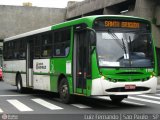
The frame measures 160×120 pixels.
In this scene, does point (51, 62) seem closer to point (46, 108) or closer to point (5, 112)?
point (46, 108)

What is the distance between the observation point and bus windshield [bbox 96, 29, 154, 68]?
1388cm

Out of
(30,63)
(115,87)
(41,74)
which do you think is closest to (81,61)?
(115,87)

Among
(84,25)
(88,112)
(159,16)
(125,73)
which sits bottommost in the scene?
(88,112)

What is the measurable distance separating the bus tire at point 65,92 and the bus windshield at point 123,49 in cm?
243

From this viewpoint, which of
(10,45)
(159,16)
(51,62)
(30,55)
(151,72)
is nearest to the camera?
(151,72)

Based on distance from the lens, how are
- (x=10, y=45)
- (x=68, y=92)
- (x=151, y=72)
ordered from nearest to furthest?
1. (x=151, y=72)
2. (x=68, y=92)
3. (x=10, y=45)

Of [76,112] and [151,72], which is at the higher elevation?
[151,72]

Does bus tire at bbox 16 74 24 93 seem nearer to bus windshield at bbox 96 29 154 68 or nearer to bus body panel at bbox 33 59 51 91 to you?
bus body panel at bbox 33 59 51 91

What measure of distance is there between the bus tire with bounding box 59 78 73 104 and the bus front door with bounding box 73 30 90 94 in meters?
0.68

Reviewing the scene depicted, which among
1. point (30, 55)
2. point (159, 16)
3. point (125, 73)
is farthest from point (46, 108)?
point (159, 16)

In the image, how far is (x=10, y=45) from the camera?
23.9 m

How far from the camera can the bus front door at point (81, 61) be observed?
1428 centimetres

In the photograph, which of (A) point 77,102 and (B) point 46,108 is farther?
(A) point 77,102

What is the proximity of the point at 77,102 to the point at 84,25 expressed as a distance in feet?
11.0
